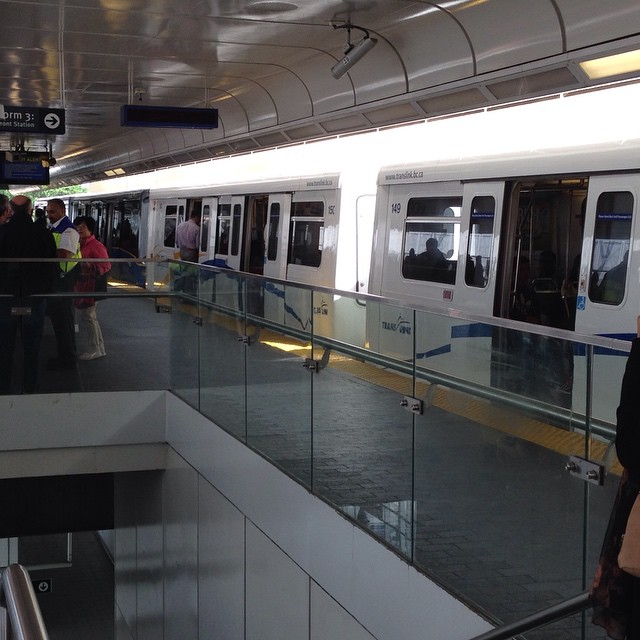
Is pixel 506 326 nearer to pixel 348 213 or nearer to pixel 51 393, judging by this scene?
pixel 51 393

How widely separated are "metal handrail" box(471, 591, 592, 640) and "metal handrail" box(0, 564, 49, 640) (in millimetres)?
1787

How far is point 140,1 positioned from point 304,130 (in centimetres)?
586

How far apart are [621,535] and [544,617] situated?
0.73m

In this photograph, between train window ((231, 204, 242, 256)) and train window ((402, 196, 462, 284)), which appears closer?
train window ((402, 196, 462, 284))

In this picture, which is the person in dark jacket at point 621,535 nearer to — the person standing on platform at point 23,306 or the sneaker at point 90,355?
the person standing on platform at point 23,306

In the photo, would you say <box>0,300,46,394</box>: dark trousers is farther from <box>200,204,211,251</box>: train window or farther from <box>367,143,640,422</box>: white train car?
<box>200,204,211,251</box>: train window

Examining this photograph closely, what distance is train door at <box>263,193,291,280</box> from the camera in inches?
622

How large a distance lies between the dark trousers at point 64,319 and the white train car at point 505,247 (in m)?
3.58

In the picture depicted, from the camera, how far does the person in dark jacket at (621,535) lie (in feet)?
10.2

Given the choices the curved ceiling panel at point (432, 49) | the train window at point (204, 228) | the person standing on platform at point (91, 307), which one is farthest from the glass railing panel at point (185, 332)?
the train window at point (204, 228)

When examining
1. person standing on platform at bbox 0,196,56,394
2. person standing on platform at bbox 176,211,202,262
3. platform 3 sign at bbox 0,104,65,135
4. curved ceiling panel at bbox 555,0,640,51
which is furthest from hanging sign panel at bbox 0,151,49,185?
curved ceiling panel at bbox 555,0,640,51

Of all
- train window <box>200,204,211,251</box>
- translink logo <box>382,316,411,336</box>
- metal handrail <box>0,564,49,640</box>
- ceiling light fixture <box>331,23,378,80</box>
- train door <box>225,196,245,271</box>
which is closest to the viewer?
metal handrail <box>0,564,49,640</box>

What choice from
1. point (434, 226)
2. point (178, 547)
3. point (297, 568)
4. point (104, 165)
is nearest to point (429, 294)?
point (434, 226)

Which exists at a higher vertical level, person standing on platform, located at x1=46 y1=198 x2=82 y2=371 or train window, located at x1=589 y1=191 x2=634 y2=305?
train window, located at x1=589 y1=191 x2=634 y2=305
